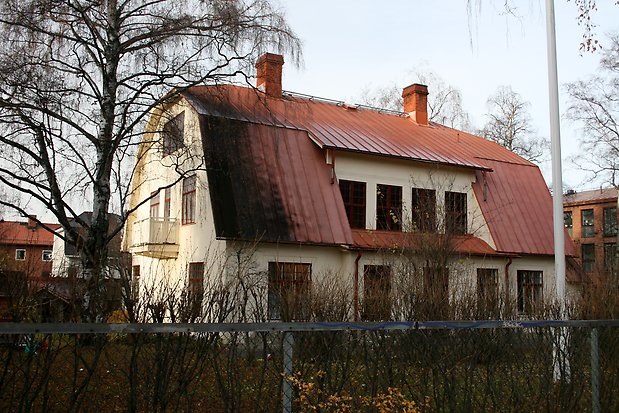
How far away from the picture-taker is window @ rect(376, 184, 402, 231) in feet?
77.0

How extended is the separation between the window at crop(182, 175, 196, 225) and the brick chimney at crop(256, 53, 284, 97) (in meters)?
4.58

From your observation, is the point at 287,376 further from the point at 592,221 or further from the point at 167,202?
the point at 592,221

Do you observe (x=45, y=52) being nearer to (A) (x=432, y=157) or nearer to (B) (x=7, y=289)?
(B) (x=7, y=289)

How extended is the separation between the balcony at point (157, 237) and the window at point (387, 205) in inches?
288

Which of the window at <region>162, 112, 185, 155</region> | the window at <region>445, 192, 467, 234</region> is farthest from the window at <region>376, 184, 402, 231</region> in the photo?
the window at <region>162, 112, 185, 155</region>

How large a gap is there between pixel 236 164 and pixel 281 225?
2.36m

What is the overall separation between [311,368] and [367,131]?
20128 mm

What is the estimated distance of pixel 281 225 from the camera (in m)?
20.2

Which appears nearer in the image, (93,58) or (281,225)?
(93,58)

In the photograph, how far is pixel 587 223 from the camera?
5741 cm

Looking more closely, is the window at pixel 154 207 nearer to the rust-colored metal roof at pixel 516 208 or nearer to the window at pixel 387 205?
the window at pixel 387 205

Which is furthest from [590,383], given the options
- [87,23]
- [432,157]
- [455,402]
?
[432,157]

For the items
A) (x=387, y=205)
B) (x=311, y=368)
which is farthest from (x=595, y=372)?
(x=387, y=205)

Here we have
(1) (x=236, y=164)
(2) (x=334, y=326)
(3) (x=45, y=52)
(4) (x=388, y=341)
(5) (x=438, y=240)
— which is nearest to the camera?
(2) (x=334, y=326)
